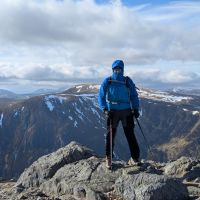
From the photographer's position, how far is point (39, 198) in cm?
1936

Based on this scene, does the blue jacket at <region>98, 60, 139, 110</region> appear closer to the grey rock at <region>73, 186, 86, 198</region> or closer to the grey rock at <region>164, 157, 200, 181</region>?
the grey rock at <region>73, 186, 86, 198</region>

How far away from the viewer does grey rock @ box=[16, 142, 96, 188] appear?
25103mm

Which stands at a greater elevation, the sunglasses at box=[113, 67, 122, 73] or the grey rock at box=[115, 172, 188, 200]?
the sunglasses at box=[113, 67, 122, 73]

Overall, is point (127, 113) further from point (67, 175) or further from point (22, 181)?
point (22, 181)

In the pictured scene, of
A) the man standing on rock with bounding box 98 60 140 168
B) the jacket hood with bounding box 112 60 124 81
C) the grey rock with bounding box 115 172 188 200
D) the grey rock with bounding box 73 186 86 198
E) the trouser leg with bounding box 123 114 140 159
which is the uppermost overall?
the jacket hood with bounding box 112 60 124 81

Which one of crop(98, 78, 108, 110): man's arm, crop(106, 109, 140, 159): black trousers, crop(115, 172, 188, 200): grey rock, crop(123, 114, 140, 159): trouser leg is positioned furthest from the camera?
crop(123, 114, 140, 159): trouser leg

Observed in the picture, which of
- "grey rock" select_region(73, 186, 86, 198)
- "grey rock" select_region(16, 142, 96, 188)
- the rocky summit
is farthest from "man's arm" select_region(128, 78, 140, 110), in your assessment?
"grey rock" select_region(16, 142, 96, 188)

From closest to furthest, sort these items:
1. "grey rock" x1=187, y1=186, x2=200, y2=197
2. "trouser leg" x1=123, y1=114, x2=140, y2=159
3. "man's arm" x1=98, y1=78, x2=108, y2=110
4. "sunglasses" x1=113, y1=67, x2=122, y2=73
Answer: "grey rock" x1=187, y1=186, x2=200, y2=197 → "man's arm" x1=98, y1=78, x2=108, y2=110 → "sunglasses" x1=113, y1=67, x2=122, y2=73 → "trouser leg" x1=123, y1=114, x2=140, y2=159

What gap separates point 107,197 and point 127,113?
425cm

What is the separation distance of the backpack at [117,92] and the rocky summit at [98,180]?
3.23m

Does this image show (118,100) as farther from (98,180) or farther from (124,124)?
(98,180)

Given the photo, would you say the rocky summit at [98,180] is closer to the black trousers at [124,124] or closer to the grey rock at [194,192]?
the grey rock at [194,192]

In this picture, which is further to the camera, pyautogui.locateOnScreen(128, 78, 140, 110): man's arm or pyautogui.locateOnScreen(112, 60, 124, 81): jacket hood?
pyautogui.locateOnScreen(128, 78, 140, 110): man's arm

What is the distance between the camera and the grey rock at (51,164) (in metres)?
25.1
